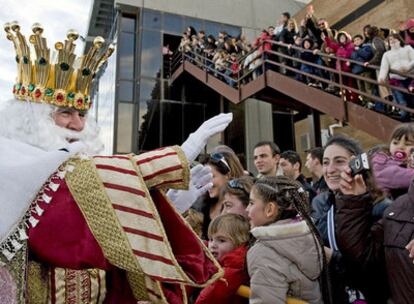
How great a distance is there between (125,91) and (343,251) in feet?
42.8

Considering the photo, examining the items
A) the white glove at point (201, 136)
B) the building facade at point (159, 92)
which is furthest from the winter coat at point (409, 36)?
the building facade at point (159, 92)

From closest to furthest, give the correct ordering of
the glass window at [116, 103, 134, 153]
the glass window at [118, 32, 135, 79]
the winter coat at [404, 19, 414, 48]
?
1. the winter coat at [404, 19, 414, 48]
2. the glass window at [116, 103, 134, 153]
3. the glass window at [118, 32, 135, 79]

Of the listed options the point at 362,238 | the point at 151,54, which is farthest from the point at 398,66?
the point at 151,54

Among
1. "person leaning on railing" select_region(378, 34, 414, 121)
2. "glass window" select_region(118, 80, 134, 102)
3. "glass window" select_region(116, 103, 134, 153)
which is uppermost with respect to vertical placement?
"glass window" select_region(118, 80, 134, 102)

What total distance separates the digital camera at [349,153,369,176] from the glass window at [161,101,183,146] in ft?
39.4

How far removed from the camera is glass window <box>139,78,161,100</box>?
1420cm

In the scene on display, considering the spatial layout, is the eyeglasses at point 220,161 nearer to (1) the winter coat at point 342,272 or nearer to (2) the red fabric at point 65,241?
(1) the winter coat at point 342,272

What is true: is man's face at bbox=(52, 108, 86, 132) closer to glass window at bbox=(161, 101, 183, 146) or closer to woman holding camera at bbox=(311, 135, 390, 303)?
woman holding camera at bbox=(311, 135, 390, 303)

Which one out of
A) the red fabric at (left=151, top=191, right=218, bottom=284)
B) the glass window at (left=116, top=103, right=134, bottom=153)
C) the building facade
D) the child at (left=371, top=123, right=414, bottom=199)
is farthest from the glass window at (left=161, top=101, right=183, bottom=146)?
the red fabric at (left=151, top=191, right=218, bottom=284)

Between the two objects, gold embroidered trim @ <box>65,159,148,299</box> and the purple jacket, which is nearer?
gold embroidered trim @ <box>65,159,148,299</box>

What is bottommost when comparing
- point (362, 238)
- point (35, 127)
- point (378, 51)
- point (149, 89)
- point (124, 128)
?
point (362, 238)

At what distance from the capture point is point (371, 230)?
203 centimetres

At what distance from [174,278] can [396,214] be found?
1322mm

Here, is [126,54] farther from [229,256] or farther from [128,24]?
[229,256]
